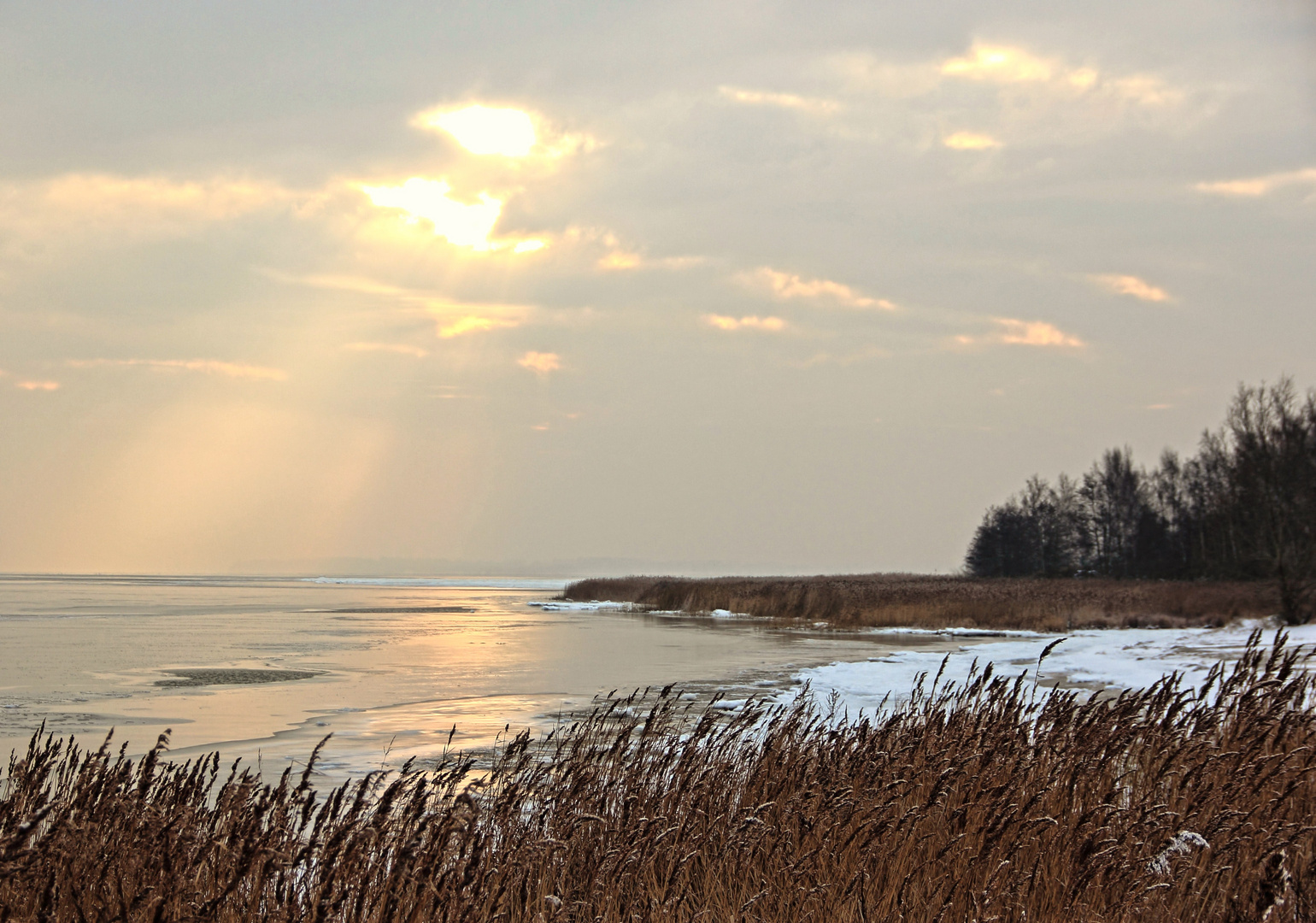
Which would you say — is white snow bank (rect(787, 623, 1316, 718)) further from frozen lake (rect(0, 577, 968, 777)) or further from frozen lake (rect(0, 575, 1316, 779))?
frozen lake (rect(0, 577, 968, 777))

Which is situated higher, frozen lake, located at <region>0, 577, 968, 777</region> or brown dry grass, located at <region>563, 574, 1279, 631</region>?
frozen lake, located at <region>0, 577, 968, 777</region>

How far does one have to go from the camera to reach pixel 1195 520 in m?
75.7

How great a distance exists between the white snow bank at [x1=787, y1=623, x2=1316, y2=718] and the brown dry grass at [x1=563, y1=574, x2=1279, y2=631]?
6.11 meters

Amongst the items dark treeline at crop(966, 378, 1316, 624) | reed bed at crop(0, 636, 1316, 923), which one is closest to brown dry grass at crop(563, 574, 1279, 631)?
dark treeline at crop(966, 378, 1316, 624)

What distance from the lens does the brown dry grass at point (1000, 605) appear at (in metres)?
34.7

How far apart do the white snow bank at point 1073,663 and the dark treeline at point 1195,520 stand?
9.81 feet

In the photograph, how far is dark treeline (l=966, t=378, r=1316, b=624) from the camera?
2809cm

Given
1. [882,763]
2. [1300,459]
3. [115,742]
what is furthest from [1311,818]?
[1300,459]

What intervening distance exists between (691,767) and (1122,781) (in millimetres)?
2776

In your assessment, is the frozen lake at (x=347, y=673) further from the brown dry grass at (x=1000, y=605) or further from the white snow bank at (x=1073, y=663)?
the brown dry grass at (x=1000, y=605)

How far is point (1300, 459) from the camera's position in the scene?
3036 centimetres

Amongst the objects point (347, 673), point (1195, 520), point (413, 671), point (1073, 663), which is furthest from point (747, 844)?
point (1195, 520)

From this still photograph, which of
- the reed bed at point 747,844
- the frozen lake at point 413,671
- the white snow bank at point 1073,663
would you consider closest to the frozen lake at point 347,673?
the frozen lake at point 413,671

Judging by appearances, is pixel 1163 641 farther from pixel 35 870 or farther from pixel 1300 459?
pixel 35 870
